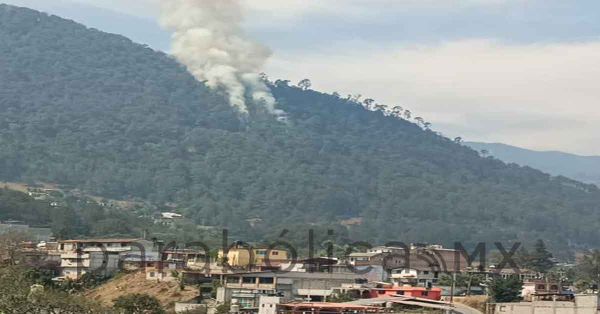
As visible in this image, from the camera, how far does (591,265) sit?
7638 cm

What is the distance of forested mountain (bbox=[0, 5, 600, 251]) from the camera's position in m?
126

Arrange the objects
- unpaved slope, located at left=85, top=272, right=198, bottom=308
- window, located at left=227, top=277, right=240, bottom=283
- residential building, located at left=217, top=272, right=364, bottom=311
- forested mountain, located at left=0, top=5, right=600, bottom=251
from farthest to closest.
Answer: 1. forested mountain, located at left=0, top=5, right=600, bottom=251
2. window, located at left=227, top=277, right=240, bottom=283
3. unpaved slope, located at left=85, top=272, right=198, bottom=308
4. residential building, located at left=217, top=272, right=364, bottom=311

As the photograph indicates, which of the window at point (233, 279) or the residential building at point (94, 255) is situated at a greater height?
the residential building at point (94, 255)

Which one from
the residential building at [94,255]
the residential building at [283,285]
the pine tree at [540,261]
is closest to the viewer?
the residential building at [283,285]

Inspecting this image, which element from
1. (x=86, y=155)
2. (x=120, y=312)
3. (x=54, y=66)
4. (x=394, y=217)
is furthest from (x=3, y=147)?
(x=120, y=312)

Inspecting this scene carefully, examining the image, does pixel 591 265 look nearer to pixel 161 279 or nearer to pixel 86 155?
pixel 161 279

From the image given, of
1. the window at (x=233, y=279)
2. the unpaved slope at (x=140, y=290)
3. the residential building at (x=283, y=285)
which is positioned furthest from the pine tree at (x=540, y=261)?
the unpaved slope at (x=140, y=290)

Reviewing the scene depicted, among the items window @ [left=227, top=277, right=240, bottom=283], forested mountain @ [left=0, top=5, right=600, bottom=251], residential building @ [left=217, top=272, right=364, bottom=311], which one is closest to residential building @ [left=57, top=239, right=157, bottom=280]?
window @ [left=227, top=277, right=240, bottom=283]

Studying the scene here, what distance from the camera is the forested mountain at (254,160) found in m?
126

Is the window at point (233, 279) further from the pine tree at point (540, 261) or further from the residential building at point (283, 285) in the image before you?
the pine tree at point (540, 261)

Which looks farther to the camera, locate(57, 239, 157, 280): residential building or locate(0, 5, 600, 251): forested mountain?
locate(0, 5, 600, 251): forested mountain

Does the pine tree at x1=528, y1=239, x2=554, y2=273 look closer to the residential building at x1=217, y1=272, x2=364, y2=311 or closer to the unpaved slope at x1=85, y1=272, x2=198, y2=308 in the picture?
the residential building at x1=217, y1=272, x2=364, y2=311

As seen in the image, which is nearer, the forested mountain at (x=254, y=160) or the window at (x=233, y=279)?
the window at (x=233, y=279)

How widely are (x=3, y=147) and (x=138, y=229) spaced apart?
1782 inches
